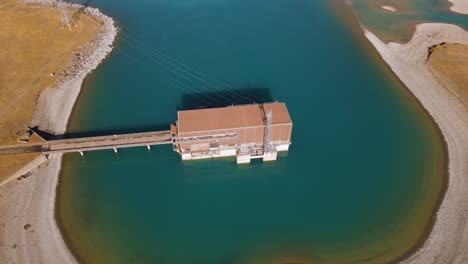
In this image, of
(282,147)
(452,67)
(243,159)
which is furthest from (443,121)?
(243,159)

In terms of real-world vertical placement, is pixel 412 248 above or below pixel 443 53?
below

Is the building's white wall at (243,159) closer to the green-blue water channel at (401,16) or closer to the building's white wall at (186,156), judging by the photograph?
the building's white wall at (186,156)

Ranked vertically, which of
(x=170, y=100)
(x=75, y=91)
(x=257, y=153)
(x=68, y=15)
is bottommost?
(x=257, y=153)

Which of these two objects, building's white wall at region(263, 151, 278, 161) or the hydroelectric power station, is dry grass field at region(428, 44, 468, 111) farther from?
building's white wall at region(263, 151, 278, 161)

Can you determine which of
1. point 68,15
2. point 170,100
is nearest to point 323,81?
point 170,100

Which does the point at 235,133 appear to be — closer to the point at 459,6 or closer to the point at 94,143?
the point at 94,143

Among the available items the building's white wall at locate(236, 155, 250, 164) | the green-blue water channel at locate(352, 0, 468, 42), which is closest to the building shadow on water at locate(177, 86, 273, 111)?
the building's white wall at locate(236, 155, 250, 164)

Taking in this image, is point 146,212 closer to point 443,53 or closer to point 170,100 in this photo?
point 170,100
